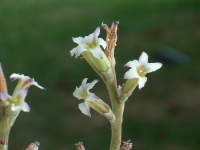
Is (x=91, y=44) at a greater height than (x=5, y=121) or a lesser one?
greater

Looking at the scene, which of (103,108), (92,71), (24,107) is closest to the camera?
(24,107)

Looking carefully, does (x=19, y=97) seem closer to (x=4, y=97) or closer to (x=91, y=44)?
(x=4, y=97)

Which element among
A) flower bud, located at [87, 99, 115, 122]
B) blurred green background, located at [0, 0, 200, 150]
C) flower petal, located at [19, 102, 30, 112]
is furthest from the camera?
blurred green background, located at [0, 0, 200, 150]

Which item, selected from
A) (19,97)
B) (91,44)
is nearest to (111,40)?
(91,44)

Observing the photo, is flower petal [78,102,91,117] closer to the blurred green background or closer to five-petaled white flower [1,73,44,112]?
five-petaled white flower [1,73,44,112]

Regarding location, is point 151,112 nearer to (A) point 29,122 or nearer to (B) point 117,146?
(A) point 29,122

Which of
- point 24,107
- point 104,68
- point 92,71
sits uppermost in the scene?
Result: point 92,71

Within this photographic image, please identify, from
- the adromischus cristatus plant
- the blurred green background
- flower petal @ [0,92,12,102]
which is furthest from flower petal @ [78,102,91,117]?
the blurred green background
